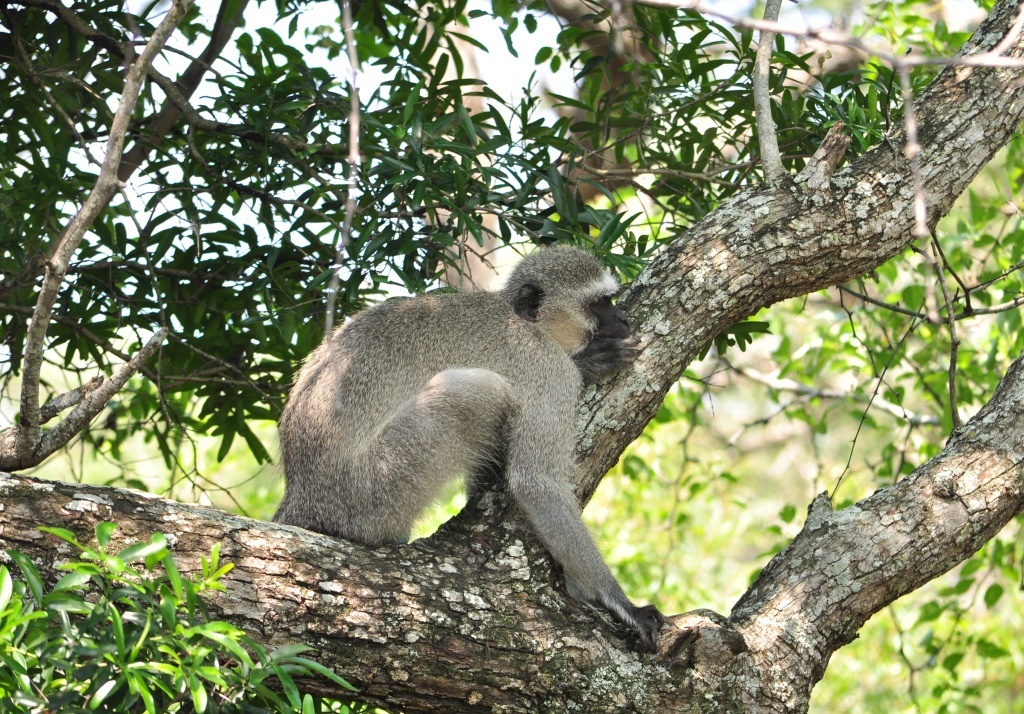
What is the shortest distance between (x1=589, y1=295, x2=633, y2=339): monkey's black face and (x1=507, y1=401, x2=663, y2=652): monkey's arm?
393 millimetres

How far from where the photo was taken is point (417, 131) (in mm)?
4195

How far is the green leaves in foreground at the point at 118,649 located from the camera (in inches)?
91.2

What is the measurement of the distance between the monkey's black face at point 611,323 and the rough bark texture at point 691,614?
7 cm

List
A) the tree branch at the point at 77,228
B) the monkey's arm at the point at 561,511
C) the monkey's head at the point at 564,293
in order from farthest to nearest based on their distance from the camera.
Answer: the monkey's head at the point at 564,293 → the monkey's arm at the point at 561,511 → the tree branch at the point at 77,228

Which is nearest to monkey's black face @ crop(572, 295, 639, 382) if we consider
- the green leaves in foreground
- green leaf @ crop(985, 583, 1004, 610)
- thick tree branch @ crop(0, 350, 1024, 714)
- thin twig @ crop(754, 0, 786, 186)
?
thick tree branch @ crop(0, 350, 1024, 714)

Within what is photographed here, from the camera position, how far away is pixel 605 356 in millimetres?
4027

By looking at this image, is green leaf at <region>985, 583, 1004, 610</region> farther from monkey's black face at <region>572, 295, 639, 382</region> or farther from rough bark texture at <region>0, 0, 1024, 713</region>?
monkey's black face at <region>572, 295, 639, 382</region>

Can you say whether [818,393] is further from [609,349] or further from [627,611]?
[627,611]

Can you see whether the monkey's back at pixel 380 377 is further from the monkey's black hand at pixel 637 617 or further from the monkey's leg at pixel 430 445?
the monkey's black hand at pixel 637 617

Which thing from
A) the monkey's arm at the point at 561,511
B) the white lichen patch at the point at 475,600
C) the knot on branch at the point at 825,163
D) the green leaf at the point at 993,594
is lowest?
the white lichen patch at the point at 475,600

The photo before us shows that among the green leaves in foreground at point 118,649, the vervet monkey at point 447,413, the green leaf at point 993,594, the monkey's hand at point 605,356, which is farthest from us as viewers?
the green leaf at point 993,594

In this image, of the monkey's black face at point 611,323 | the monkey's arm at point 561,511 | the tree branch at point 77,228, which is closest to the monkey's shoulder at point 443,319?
the monkey's black face at point 611,323

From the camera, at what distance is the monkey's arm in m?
Answer: 3.57

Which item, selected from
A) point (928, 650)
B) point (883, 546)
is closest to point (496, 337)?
point (883, 546)
